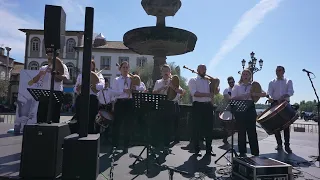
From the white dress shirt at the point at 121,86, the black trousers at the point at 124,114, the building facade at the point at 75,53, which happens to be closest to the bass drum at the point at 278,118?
the black trousers at the point at 124,114

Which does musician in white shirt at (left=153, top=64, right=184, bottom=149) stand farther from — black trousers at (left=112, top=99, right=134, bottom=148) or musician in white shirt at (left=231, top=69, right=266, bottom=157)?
musician in white shirt at (left=231, top=69, right=266, bottom=157)

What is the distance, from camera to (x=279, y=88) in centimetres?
661

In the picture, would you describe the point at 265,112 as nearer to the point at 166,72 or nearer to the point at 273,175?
the point at 166,72

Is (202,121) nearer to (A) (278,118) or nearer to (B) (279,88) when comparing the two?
(A) (278,118)

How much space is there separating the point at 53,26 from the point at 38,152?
190 cm

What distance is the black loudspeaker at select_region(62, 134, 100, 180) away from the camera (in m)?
A: 3.36

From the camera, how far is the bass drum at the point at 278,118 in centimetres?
550

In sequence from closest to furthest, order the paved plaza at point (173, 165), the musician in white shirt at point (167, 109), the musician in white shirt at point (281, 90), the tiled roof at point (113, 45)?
the paved plaza at point (173, 165) < the musician in white shirt at point (167, 109) < the musician in white shirt at point (281, 90) < the tiled roof at point (113, 45)

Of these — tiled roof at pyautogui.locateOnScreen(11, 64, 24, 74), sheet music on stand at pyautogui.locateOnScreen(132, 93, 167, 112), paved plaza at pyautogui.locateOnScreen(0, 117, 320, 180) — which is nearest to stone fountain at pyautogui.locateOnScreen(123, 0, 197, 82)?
paved plaza at pyautogui.locateOnScreen(0, 117, 320, 180)

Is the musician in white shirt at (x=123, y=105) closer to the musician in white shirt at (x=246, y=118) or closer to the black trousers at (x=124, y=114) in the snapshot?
the black trousers at (x=124, y=114)

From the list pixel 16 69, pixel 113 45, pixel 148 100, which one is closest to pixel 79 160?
pixel 148 100

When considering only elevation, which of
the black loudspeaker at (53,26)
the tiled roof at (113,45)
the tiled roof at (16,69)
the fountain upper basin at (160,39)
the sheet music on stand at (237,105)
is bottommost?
the sheet music on stand at (237,105)

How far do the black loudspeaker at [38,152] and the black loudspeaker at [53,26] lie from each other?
1.34 metres

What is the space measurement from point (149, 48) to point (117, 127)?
3.21m
